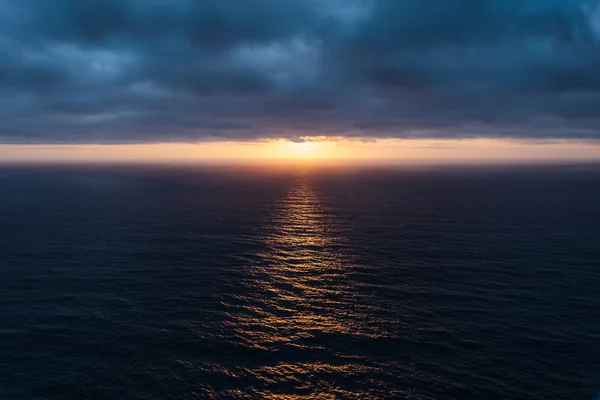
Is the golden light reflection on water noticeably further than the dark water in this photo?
Yes

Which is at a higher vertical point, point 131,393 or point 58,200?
point 58,200

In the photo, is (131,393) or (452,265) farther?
(452,265)

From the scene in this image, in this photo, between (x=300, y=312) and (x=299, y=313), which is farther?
(x=300, y=312)

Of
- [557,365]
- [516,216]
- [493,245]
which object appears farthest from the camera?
[516,216]

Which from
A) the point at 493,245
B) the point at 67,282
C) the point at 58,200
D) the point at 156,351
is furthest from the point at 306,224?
the point at 58,200

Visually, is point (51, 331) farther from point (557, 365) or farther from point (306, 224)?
point (306, 224)

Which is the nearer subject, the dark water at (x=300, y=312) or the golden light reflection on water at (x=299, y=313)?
the dark water at (x=300, y=312)

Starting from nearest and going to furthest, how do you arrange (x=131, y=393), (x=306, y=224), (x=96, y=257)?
(x=131, y=393) < (x=96, y=257) < (x=306, y=224)
